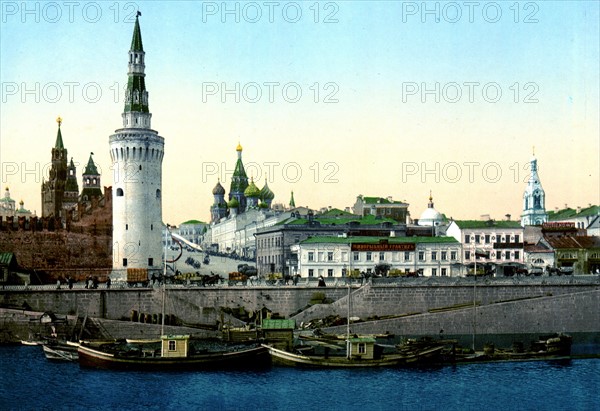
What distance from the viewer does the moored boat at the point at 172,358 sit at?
5969 centimetres

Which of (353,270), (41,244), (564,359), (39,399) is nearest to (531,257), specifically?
(353,270)

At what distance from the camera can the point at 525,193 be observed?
152m

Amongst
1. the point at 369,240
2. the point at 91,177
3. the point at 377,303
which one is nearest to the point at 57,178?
the point at 91,177

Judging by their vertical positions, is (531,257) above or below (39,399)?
above

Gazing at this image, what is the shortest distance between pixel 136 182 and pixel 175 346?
35.2 m

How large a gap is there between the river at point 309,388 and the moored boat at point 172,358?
121cm

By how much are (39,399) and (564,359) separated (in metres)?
36.3

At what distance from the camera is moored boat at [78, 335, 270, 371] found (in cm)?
5969

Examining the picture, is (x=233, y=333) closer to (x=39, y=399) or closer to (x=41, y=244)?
(x=39, y=399)

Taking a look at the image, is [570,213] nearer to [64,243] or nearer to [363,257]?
[363,257]

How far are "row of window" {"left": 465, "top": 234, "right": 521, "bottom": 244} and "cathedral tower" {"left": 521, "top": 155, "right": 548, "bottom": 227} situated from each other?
3891 cm

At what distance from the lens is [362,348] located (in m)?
60.4

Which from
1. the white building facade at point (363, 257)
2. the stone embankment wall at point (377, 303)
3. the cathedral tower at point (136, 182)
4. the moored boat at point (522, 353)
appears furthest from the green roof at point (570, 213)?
the moored boat at point (522, 353)

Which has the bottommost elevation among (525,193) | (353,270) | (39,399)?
(39,399)
